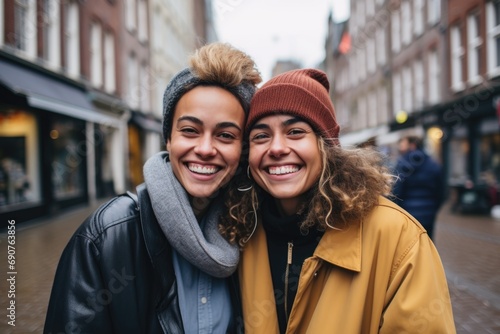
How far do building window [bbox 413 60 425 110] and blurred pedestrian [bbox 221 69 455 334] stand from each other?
17.5 meters

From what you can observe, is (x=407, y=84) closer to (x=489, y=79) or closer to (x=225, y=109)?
(x=489, y=79)

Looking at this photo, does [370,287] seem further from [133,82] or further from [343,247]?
[133,82]

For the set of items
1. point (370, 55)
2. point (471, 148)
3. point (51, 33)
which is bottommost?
point (471, 148)

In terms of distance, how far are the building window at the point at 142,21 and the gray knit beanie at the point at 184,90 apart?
1769 centimetres

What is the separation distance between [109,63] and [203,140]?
14.4 metres

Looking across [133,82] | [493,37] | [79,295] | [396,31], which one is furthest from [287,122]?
[396,31]

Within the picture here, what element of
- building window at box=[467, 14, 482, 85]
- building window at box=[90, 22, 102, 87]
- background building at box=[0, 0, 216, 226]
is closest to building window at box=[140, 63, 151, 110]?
background building at box=[0, 0, 216, 226]

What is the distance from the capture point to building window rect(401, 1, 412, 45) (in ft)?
61.4

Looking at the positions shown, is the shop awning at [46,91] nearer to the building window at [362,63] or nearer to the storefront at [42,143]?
the storefront at [42,143]

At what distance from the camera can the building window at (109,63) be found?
13984mm

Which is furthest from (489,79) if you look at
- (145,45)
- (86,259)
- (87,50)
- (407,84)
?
(145,45)

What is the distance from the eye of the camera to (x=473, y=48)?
42.7 ft

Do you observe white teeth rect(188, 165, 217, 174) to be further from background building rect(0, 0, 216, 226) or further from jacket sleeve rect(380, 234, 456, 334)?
jacket sleeve rect(380, 234, 456, 334)

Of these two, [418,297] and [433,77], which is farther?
[433,77]
